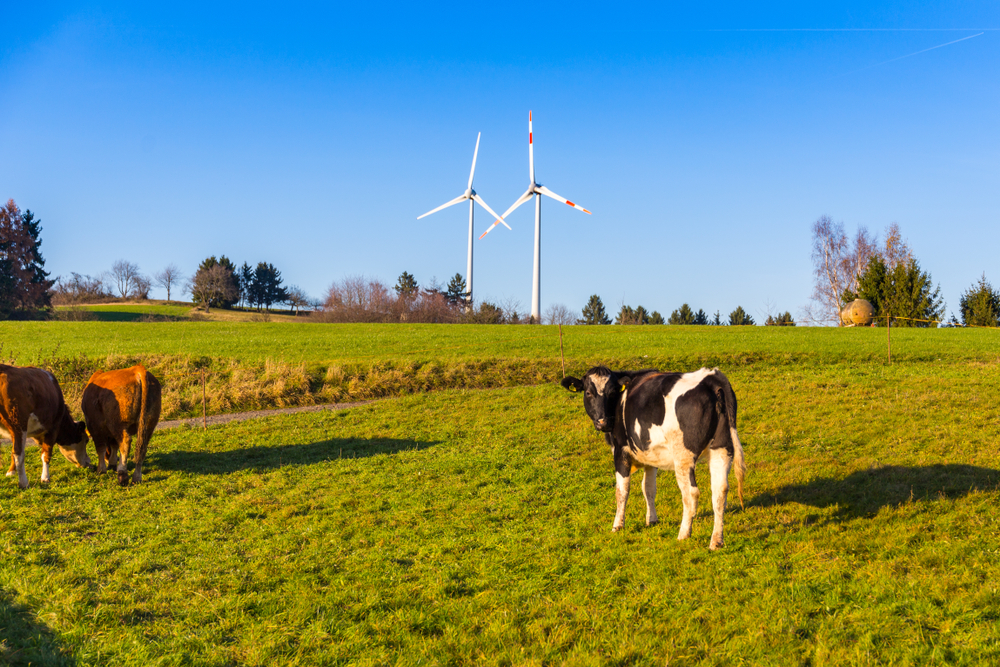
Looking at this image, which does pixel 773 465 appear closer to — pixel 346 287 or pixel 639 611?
pixel 639 611

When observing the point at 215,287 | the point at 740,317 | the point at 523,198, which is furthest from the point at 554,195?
the point at 215,287

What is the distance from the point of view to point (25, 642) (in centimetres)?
583

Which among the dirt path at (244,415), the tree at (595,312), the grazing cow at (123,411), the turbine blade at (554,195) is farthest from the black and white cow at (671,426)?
the tree at (595,312)

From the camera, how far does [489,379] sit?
26781 mm

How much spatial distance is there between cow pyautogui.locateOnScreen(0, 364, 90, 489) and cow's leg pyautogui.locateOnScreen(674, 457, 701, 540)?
10873 millimetres

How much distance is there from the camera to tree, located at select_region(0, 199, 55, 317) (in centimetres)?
6862

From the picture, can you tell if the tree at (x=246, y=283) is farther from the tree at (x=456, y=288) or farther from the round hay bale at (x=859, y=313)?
the round hay bale at (x=859, y=313)

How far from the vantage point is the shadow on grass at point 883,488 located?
9.36 meters

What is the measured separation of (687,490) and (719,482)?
445 mm

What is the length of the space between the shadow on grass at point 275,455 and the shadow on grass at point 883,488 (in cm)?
811

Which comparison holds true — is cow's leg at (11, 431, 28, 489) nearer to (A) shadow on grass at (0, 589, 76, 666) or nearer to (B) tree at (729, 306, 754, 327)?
(A) shadow on grass at (0, 589, 76, 666)

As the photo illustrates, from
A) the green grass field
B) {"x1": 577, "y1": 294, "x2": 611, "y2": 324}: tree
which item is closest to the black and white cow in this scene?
the green grass field

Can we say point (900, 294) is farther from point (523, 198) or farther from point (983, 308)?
point (523, 198)

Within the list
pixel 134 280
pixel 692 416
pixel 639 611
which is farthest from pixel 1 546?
pixel 134 280
